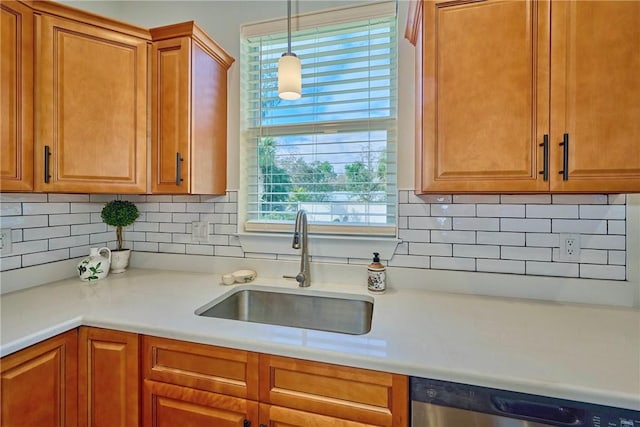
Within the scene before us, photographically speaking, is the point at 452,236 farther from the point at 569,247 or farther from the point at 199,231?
the point at 199,231

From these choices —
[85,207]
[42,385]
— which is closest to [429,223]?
[42,385]

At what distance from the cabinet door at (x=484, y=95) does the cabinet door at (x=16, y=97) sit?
159 centimetres

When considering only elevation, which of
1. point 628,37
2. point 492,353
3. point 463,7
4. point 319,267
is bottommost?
point 492,353

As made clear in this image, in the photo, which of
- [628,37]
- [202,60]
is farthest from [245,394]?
[628,37]

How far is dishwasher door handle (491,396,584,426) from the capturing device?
790 mm

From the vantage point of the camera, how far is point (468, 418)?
33.5 inches

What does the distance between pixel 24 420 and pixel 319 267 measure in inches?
48.5

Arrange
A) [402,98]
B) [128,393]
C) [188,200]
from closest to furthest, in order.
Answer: [128,393], [402,98], [188,200]

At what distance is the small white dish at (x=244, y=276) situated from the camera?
165 cm

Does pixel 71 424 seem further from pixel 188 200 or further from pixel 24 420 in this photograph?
pixel 188 200

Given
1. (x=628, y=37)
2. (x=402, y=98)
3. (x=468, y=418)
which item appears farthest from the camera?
(x=402, y=98)

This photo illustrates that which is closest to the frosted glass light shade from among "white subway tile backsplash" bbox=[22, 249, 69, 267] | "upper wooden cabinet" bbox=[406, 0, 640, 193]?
"upper wooden cabinet" bbox=[406, 0, 640, 193]

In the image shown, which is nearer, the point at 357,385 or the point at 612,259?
the point at 357,385

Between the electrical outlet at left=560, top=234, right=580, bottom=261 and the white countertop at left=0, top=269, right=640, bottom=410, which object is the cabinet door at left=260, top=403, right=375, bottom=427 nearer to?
the white countertop at left=0, top=269, right=640, bottom=410
